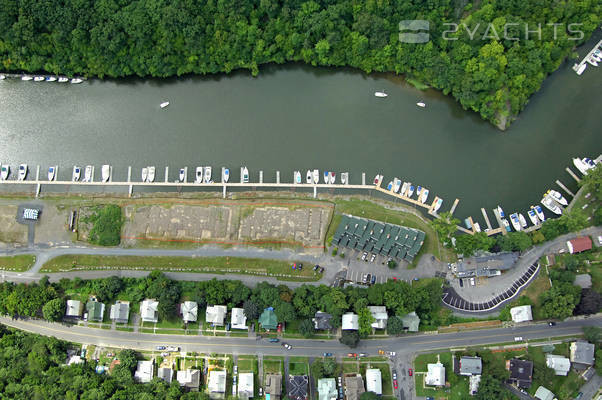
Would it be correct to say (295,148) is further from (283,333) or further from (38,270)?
(38,270)

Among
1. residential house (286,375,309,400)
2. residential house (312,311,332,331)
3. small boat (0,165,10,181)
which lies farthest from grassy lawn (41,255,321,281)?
small boat (0,165,10,181)

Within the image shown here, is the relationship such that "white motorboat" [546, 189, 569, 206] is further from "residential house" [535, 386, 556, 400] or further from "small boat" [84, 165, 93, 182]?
"small boat" [84, 165, 93, 182]

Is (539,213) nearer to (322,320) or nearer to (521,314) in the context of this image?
(521,314)

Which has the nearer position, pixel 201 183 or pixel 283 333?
pixel 283 333

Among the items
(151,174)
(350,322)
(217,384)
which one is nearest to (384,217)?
(350,322)

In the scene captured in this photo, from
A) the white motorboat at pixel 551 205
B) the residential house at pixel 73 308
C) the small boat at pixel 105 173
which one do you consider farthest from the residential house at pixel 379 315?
the small boat at pixel 105 173

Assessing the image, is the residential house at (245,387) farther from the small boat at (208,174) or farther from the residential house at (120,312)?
the small boat at (208,174)

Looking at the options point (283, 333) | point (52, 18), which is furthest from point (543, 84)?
point (52, 18)

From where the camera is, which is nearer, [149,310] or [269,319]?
[269,319]
